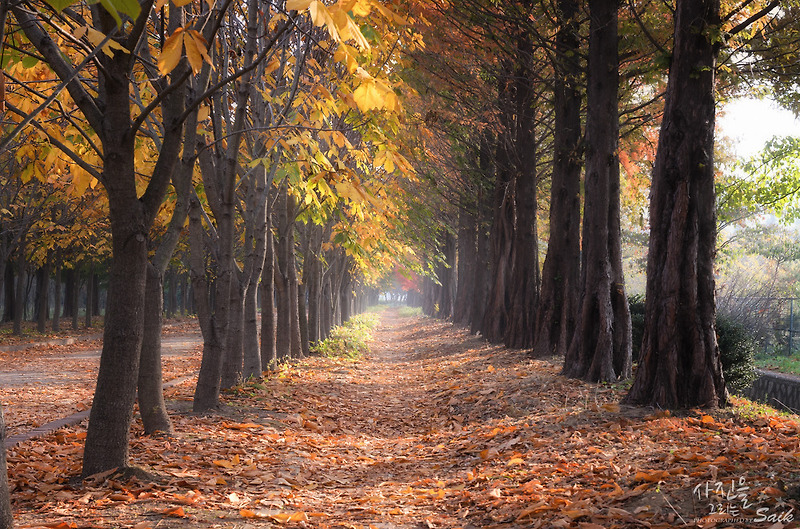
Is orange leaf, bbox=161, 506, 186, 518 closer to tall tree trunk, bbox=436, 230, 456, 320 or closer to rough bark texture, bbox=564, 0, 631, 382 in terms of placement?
rough bark texture, bbox=564, 0, 631, 382

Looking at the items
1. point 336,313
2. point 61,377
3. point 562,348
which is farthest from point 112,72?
point 336,313

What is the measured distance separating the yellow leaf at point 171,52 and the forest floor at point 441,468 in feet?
8.51

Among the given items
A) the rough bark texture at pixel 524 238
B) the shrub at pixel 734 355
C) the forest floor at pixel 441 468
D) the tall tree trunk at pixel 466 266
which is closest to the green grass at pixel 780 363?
the rough bark texture at pixel 524 238

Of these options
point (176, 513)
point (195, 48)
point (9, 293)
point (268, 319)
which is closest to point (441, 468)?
point (176, 513)

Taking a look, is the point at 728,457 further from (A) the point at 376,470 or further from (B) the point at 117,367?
(B) the point at 117,367

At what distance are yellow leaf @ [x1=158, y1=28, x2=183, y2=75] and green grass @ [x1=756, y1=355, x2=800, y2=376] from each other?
19477 millimetres

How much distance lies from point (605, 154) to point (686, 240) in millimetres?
3128

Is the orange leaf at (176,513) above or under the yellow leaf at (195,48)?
under

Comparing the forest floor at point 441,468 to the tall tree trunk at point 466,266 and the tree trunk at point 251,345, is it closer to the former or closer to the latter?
the tree trunk at point 251,345

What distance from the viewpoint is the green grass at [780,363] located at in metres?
18.5

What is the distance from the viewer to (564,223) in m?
13.1

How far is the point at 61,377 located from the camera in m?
13.9

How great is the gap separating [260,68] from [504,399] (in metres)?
6.47

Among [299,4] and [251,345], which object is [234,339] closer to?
[251,345]
